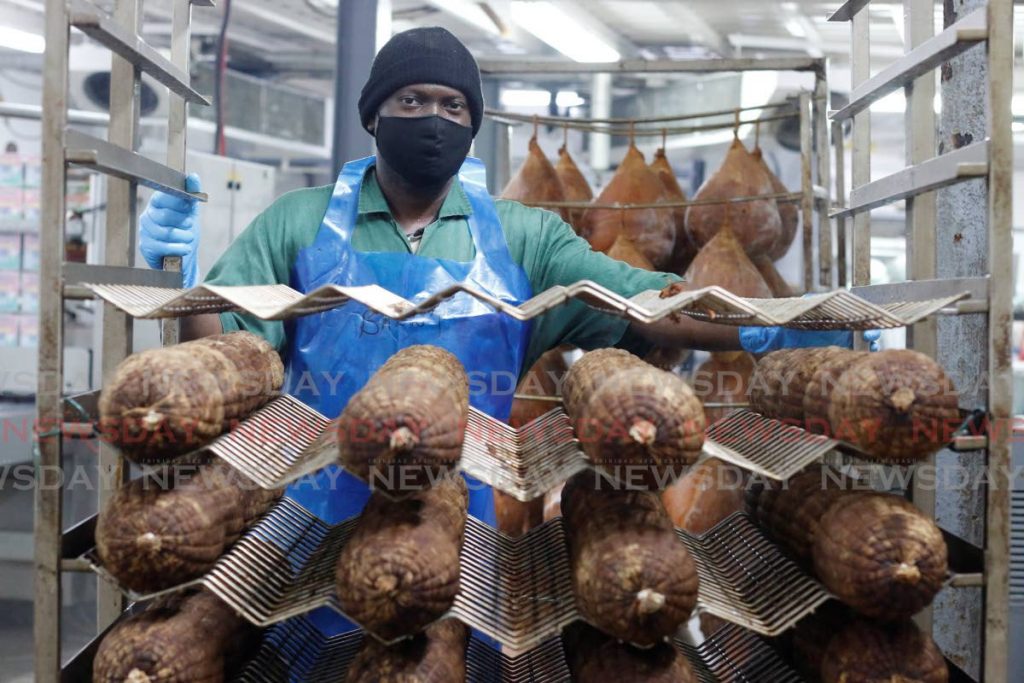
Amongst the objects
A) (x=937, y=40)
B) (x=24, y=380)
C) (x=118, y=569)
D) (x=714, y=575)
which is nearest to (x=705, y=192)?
(x=937, y=40)

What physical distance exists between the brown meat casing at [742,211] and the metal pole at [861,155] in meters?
1.60

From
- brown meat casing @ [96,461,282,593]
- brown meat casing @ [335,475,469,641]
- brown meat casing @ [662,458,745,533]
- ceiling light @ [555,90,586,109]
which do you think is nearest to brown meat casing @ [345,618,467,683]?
brown meat casing @ [335,475,469,641]

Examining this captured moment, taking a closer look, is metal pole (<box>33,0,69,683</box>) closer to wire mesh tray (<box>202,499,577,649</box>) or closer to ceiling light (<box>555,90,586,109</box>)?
wire mesh tray (<box>202,499,577,649</box>)

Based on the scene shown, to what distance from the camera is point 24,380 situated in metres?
5.06

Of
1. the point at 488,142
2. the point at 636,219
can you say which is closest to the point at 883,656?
the point at 636,219

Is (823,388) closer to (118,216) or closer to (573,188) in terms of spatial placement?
(118,216)

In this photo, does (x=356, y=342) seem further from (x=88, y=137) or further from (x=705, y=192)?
(x=705, y=192)

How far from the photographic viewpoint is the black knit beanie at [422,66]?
7.52 feet

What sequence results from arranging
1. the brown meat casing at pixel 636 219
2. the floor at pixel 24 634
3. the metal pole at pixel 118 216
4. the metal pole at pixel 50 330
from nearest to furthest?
the metal pole at pixel 50 330, the metal pole at pixel 118 216, the brown meat casing at pixel 636 219, the floor at pixel 24 634

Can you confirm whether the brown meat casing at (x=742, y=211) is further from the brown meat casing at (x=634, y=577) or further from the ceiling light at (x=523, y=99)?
the ceiling light at (x=523, y=99)

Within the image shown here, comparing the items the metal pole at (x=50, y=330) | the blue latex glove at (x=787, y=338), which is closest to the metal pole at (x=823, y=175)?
the blue latex glove at (x=787, y=338)

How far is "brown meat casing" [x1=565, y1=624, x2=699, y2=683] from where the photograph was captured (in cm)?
139

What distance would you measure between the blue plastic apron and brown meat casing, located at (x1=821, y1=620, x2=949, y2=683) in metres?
1.01

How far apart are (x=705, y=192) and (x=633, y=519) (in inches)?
111
